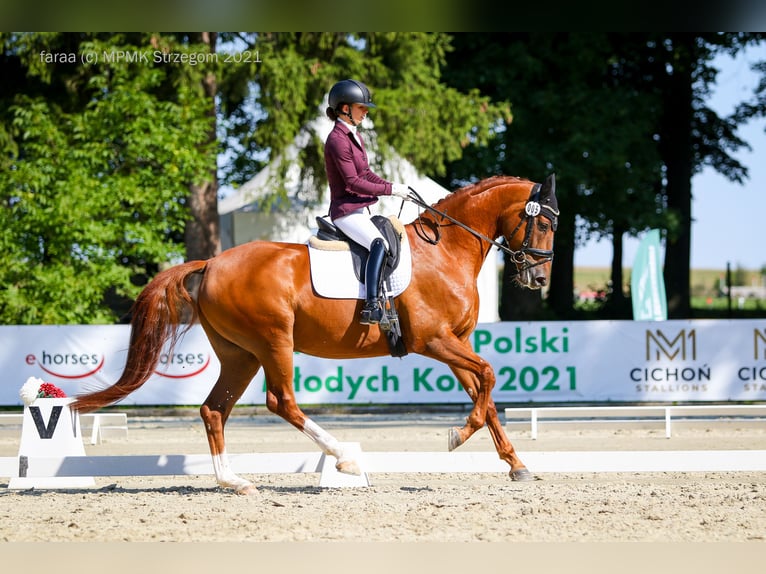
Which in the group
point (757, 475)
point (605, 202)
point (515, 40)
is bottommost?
point (757, 475)

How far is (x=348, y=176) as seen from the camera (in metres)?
7.03

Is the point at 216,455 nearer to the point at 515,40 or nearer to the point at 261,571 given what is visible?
the point at 261,571

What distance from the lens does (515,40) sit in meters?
25.5

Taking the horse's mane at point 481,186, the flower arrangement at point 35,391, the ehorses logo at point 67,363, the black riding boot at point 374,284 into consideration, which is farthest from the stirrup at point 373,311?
the ehorses logo at point 67,363

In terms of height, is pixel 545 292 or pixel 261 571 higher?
pixel 545 292

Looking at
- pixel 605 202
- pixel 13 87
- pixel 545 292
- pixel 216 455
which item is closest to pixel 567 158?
pixel 605 202

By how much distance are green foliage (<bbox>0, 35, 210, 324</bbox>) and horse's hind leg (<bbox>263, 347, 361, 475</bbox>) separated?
11091 millimetres

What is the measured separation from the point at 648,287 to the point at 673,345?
7.87ft

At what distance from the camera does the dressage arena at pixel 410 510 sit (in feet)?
18.2

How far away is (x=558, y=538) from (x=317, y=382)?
1022 centimetres

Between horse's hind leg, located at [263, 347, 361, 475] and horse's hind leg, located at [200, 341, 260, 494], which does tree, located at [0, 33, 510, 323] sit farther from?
horse's hind leg, located at [263, 347, 361, 475]

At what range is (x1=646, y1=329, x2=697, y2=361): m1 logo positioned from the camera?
1556 centimetres

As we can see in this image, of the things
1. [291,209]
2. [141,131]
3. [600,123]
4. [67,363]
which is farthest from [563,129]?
[67,363]

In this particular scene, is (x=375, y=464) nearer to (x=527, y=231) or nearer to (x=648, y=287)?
(x=527, y=231)
